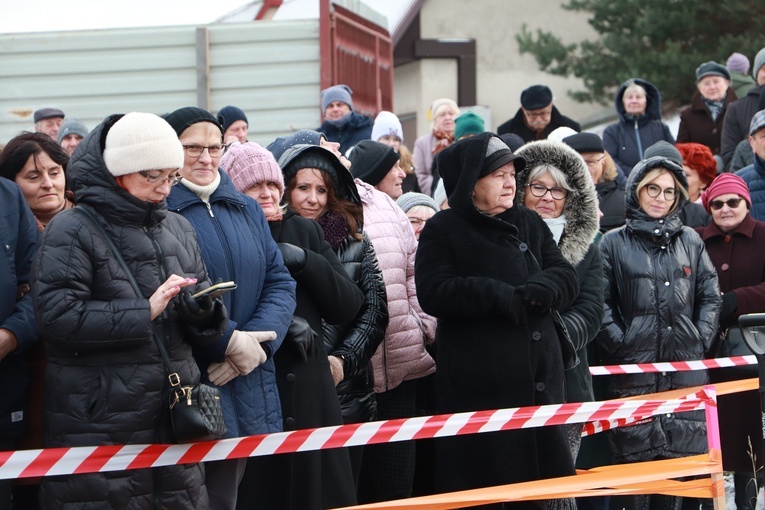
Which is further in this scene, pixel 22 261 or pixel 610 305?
pixel 610 305

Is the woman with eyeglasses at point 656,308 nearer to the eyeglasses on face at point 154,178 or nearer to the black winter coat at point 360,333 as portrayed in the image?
the black winter coat at point 360,333

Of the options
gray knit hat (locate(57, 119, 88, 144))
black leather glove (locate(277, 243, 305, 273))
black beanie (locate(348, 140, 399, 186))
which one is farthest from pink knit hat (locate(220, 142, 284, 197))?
gray knit hat (locate(57, 119, 88, 144))

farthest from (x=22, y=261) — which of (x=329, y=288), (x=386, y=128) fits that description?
(x=386, y=128)

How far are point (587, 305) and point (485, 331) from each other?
2.93 feet

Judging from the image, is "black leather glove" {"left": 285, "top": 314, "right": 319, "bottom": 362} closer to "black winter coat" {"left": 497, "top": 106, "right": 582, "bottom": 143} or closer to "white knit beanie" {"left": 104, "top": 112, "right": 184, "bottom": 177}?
"white knit beanie" {"left": 104, "top": 112, "right": 184, "bottom": 177}

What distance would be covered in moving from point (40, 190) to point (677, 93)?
1843 centimetres

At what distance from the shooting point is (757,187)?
902 cm

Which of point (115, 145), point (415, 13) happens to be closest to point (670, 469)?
point (115, 145)

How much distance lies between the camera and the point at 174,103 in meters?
11.1

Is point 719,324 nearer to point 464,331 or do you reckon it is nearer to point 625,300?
point 625,300

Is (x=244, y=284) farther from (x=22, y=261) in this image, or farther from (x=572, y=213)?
(x=572, y=213)

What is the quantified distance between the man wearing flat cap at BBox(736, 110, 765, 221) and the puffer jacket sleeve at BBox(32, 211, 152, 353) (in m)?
5.66

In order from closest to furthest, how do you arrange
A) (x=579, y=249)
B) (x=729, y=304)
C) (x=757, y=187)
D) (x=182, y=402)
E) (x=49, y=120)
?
(x=182, y=402), (x=579, y=249), (x=729, y=304), (x=757, y=187), (x=49, y=120)

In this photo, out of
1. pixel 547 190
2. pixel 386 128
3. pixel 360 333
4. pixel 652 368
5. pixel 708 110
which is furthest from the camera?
pixel 708 110
